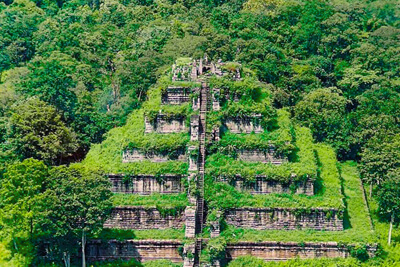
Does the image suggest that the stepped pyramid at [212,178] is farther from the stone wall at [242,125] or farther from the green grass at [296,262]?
the green grass at [296,262]

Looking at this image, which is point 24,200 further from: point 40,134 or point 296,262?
point 296,262

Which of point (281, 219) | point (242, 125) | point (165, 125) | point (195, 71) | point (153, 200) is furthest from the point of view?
point (195, 71)

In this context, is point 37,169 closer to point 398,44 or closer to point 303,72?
point 303,72

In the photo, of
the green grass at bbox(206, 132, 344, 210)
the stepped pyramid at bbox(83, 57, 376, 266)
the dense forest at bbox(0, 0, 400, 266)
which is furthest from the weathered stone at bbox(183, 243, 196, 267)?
the dense forest at bbox(0, 0, 400, 266)

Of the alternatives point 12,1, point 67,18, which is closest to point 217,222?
point 67,18

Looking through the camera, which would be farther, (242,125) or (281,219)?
(242,125)

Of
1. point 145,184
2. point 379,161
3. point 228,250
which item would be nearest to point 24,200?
point 145,184

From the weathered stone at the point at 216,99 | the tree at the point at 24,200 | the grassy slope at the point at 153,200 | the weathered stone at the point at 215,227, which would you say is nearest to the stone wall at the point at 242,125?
the weathered stone at the point at 216,99
